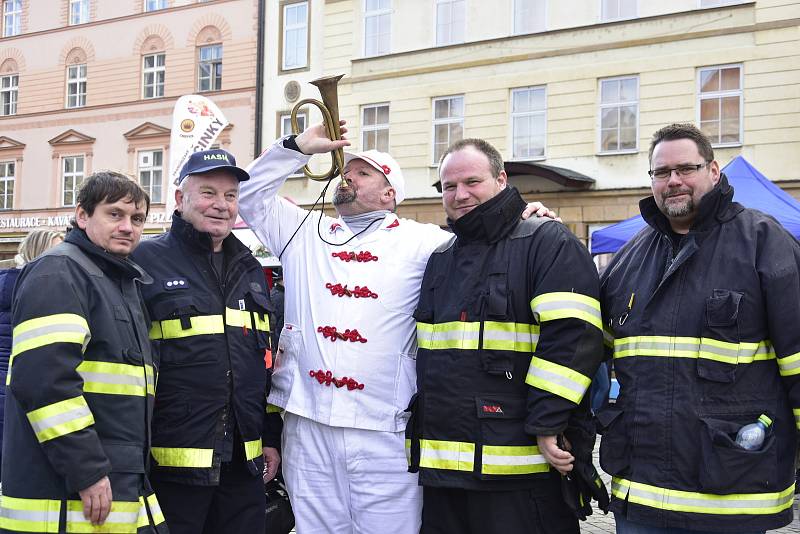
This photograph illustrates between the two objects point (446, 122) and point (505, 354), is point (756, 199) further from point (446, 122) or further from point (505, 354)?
point (446, 122)

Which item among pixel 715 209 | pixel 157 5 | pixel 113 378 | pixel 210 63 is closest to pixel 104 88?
pixel 157 5

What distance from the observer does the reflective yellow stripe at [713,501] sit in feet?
9.86

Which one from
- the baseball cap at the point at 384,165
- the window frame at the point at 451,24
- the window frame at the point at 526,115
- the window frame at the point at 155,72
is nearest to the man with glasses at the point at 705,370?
the baseball cap at the point at 384,165

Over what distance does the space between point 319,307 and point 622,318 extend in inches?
56.1

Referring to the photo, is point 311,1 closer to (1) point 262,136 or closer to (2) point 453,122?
(1) point 262,136

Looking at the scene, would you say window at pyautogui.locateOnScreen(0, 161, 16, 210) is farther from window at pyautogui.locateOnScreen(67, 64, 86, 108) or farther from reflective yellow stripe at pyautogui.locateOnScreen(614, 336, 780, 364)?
reflective yellow stripe at pyautogui.locateOnScreen(614, 336, 780, 364)

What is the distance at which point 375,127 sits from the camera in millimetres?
21156

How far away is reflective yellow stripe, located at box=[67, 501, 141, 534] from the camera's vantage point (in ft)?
9.48

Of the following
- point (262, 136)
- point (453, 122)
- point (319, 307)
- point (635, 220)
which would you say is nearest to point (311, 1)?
point (262, 136)

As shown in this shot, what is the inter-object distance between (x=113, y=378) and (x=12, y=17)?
3045 cm

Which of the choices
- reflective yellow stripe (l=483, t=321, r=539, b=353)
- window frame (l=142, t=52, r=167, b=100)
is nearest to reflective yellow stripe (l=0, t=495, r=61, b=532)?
reflective yellow stripe (l=483, t=321, r=539, b=353)

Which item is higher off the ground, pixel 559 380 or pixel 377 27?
pixel 377 27

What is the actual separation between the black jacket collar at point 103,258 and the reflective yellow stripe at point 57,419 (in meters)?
0.56

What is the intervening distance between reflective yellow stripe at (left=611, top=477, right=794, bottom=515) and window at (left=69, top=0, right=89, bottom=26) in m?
28.1
